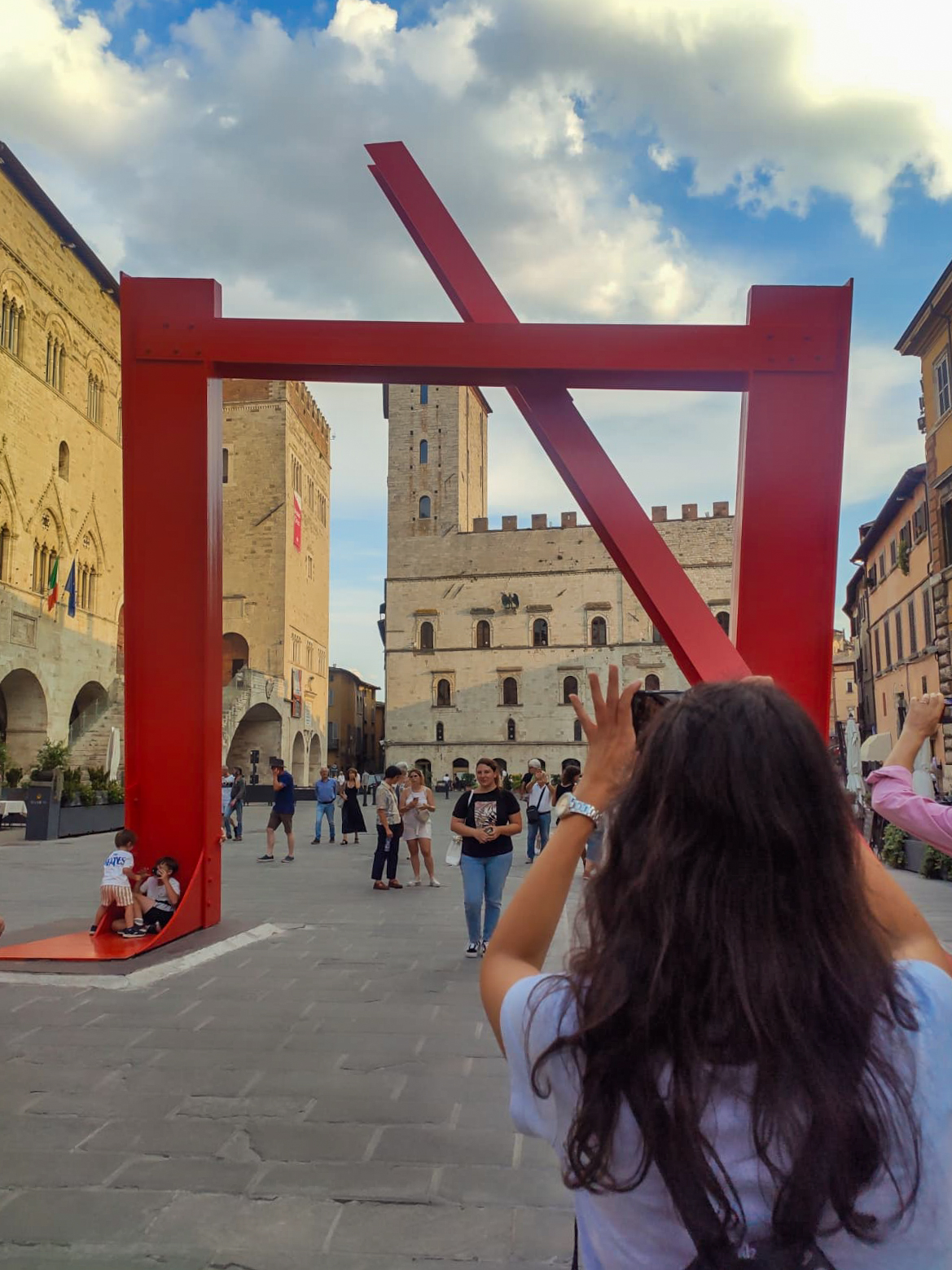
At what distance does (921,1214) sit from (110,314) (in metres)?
34.1

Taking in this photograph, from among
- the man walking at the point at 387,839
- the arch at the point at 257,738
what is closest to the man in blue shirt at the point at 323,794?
the man walking at the point at 387,839

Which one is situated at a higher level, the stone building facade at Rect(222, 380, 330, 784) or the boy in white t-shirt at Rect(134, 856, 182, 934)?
the stone building facade at Rect(222, 380, 330, 784)

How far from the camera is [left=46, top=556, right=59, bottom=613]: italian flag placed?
26906mm

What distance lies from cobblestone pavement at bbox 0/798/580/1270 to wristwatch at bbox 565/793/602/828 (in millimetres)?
1862

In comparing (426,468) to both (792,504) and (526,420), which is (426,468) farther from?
(792,504)

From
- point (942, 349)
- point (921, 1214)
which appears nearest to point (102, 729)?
point (942, 349)

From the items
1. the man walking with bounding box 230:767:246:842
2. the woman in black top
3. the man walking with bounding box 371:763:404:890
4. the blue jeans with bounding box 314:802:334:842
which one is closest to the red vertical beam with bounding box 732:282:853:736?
the woman in black top

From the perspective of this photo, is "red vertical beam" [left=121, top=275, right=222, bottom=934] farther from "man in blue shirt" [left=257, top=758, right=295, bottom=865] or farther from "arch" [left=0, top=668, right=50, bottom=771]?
"arch" [left=0, top=668, right=50, bottom=771]

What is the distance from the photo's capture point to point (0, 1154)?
3.40 m

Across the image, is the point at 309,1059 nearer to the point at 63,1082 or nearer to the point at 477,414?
the point at 63,1082

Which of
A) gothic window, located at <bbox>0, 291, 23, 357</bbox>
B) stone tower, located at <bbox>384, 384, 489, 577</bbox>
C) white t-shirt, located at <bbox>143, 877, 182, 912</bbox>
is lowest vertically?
white t-shirt, located at <bbox>143, 877, 182, 912</bbox>

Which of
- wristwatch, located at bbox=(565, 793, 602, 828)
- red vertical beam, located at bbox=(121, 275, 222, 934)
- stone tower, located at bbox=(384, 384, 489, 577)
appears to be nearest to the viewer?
wristwatch, located at bbox=(565, 793, 602, 828)

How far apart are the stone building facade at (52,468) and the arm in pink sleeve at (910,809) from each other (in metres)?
25.2

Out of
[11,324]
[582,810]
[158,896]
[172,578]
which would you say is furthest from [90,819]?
[582,810]
